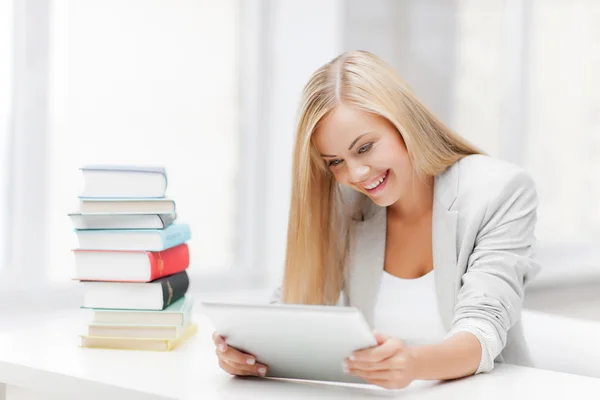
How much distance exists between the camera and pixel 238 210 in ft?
9.64

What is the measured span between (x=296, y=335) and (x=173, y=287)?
0.51 metres

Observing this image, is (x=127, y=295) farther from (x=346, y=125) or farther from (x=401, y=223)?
(x=401, y=223)

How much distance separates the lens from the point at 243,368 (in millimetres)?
1206

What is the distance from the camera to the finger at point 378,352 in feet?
3.55

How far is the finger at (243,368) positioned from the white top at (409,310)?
18.9 inches

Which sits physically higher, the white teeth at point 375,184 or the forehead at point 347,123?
the forehead at point 347,123

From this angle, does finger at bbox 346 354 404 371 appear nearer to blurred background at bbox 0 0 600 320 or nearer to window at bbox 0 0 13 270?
window at bbox 0 0 13 270

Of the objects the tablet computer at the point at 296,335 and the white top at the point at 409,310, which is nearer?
the tablet computer at the point at 296,335

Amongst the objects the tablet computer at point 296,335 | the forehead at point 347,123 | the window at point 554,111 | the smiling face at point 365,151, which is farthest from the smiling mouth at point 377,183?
the window at point 554,111

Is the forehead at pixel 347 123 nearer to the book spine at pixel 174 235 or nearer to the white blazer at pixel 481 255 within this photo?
the white blazer at pixel 481 255

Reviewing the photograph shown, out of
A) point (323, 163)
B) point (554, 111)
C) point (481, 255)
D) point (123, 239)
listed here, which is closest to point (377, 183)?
point (323, 163)

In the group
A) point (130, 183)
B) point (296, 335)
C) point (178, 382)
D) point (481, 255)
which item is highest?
point (130, 183)

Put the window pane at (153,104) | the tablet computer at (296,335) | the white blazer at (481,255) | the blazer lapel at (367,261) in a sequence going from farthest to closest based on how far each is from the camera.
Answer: the window pane at (153,104) → the blazer lapel at (367,261) → the white blazer at (481,255) → the tablet computer at (296,335)

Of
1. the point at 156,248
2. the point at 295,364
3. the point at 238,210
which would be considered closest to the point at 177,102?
the point at 238,210
